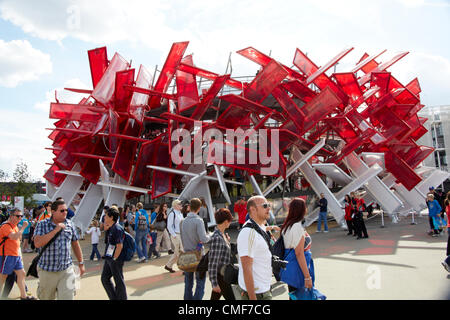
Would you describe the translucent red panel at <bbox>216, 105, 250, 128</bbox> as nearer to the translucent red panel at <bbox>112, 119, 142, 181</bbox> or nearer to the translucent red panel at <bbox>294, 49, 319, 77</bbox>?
the translucent red panel at <bbox>112, 119, 142, 181</bbox>

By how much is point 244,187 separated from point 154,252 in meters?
8.62

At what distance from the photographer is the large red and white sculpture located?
15391 mm

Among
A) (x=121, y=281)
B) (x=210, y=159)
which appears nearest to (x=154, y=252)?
(x=210, y=159)

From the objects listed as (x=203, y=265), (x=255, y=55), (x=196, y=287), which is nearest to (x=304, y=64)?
(x=255, y=55)

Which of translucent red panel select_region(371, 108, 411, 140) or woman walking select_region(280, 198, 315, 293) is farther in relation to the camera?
translucent red panel select_region(371, 108, 411, 140)

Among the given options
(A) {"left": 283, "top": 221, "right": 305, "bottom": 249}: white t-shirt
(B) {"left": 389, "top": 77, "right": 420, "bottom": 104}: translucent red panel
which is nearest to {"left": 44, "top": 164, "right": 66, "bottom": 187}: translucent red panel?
(A) {"left": 283, "top": 221, "right": 305, "bottom": 249}: white t-shirt

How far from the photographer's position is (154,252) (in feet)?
37.1

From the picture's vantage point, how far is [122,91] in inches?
608

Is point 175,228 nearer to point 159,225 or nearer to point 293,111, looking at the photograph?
point 159,225

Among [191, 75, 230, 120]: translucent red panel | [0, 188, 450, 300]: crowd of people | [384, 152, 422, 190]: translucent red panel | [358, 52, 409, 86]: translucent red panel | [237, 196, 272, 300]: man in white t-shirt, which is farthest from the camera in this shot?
[358, 52, 409, 86]: translucent red panel

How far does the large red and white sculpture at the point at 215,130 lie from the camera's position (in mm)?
15391

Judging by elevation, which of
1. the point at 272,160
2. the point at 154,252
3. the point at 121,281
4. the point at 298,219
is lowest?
the point at 154,252

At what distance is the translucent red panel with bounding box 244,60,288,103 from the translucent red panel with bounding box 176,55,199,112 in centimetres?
236
